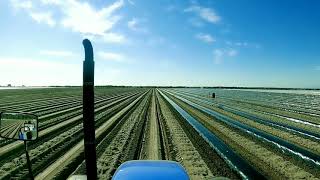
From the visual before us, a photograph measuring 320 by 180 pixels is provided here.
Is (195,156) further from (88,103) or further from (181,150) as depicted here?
(88,103)

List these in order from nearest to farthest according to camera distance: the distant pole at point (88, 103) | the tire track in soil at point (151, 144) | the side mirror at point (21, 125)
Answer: the distant pole at point (88, 103)
the side mirror at point (21, 125)
the tire track in soil at point (151, 144)

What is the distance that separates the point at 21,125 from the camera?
3.60m

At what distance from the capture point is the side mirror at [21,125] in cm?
354

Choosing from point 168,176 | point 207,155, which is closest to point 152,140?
point 207,155

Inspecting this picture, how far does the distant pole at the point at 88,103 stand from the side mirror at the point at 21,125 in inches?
28.0

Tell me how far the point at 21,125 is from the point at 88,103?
3.08 feet

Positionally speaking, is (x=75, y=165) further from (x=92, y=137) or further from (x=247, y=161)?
(x=92, y=137)

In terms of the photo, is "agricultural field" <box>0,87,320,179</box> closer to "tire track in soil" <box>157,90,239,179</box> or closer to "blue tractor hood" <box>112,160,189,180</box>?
"tire track in soil" <box>157,90,239,179</box>

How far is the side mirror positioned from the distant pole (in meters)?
0.71

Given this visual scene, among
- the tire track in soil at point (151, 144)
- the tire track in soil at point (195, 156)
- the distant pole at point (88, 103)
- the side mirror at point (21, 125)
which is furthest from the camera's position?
the tire track in soil at point (151, 144)

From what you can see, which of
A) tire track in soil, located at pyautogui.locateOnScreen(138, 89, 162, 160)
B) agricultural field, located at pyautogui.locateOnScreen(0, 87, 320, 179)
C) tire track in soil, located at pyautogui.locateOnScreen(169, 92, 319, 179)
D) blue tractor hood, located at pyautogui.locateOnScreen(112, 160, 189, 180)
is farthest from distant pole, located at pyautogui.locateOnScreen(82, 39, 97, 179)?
tire track in soil, located at pyautogui.locateOnScreen(138, 89, 162, 160)

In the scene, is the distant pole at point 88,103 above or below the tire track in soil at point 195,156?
above

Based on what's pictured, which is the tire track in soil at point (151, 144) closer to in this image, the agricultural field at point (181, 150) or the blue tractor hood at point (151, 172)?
the agricultural field at point (181, 150)

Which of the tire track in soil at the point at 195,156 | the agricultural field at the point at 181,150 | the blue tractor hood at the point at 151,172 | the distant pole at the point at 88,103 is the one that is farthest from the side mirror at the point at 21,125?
the tire track in soil at the point at 195,156
